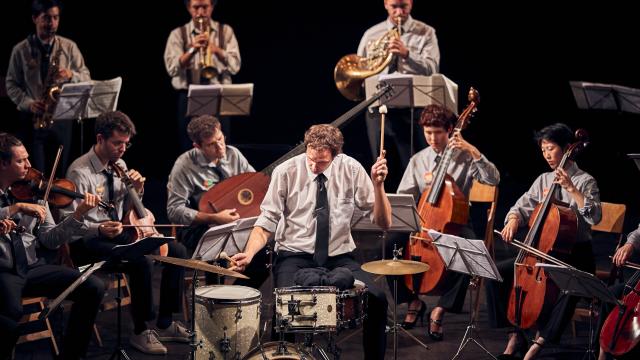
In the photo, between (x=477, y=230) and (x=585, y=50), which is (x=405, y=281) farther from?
(x=585, y=50)

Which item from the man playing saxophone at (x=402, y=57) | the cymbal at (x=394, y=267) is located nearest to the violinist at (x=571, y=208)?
the cymbal at (x=394, y=267)

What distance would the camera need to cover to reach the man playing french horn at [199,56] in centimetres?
773

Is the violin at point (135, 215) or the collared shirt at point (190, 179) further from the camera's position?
the collared shirt at point (190, 179)

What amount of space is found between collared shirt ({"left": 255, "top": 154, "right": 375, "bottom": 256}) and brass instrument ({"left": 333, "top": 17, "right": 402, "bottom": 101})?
213 centimetres

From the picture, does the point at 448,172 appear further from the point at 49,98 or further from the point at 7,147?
the point at 49,98

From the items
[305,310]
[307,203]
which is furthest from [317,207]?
[305,310]

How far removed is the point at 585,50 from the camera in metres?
9.95

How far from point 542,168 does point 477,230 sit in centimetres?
221

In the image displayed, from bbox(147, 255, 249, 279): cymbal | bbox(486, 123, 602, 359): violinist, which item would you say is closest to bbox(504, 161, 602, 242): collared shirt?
bbox(486, 123, 602, 359): violinist

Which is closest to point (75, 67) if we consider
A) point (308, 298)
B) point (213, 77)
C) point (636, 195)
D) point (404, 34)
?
point (213, 77)

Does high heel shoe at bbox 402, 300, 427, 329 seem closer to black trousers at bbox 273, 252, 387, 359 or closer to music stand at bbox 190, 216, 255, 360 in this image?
black trousers at bbox 273, 252, 387, 359

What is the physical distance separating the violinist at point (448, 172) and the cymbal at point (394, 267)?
1061 millimetres

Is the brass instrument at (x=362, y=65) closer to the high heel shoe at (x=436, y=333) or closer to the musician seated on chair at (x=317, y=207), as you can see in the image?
the musician seated on chair at (x=317, y=207)

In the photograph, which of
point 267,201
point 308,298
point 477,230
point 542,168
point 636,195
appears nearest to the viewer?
point 308,298
